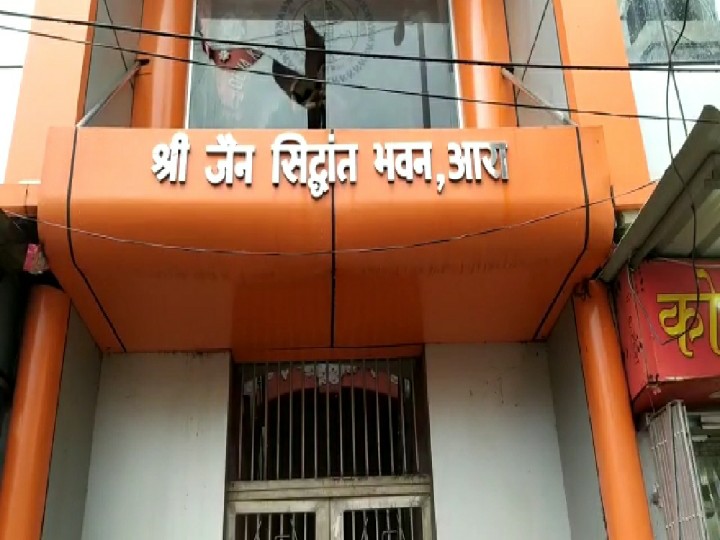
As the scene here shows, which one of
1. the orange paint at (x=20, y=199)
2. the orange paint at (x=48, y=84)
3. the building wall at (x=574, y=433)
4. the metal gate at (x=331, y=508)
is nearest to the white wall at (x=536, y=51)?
Answer: the building wall at (x=574, y=433)

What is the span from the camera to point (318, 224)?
4.73 meters

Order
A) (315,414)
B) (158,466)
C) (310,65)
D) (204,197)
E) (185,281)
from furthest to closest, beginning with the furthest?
(310,65) → (315,414) → (158,466) → (185,281) → (204,197)

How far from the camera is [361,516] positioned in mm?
5918

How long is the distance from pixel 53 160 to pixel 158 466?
234cm

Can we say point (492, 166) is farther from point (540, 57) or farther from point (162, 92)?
point (162, 92)

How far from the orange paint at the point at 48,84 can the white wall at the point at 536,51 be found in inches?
124

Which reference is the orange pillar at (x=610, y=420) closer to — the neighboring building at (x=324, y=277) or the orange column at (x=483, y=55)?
the neighboring building at (x=324, y=277)

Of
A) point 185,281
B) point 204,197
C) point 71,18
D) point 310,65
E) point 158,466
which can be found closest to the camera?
point 204,197

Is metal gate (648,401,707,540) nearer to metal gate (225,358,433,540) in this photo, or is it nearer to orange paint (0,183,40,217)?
metal gate (225,358,433,540)

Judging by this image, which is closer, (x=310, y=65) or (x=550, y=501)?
(x=550, y=501)

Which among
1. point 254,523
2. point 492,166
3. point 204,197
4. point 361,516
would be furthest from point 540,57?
point 254,523

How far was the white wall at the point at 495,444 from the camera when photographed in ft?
18.5

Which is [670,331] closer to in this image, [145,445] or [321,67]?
[321,67]

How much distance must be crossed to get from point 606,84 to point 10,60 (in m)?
4.26
